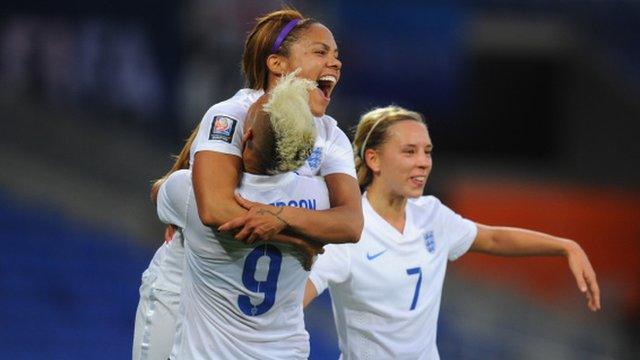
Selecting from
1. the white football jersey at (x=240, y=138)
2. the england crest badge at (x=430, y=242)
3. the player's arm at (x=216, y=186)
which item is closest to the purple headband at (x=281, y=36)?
the white football jersey at (x=240, y=138)

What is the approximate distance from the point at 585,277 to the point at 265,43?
65.0 inches

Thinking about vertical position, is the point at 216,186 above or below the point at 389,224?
above

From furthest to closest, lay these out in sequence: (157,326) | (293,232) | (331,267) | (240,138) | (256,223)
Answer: (331,267) < (157,326) < (240,138) < (293,232) < (256,223)

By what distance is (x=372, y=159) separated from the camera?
4.50m

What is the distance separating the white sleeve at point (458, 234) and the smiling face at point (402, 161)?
20 centimetres

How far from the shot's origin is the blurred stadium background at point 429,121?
8773 mm

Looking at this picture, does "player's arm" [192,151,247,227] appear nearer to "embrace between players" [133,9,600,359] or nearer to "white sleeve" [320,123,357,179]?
"embrace between players" [133,9,600,359]

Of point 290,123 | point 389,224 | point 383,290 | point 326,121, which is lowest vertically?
point 383,290

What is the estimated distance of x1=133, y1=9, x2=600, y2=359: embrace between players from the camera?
8.97 ft

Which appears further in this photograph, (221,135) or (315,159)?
(315,159)

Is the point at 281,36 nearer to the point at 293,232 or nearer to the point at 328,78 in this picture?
the point at 328,78

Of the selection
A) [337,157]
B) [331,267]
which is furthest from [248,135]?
[331,267]

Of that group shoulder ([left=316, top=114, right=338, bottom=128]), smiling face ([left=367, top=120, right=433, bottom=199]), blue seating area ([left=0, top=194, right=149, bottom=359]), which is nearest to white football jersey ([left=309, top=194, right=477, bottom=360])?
smiling face ([left=367, top=120, right=433, bottom=199])

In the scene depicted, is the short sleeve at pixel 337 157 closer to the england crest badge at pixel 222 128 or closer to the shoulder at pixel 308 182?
the shoulder at pixel 308 182
